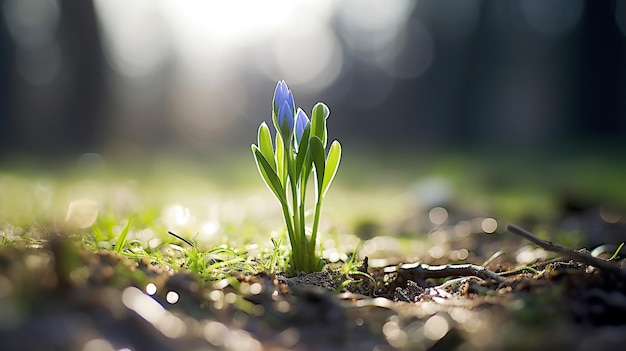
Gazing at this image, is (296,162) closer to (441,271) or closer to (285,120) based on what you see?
(285,120)

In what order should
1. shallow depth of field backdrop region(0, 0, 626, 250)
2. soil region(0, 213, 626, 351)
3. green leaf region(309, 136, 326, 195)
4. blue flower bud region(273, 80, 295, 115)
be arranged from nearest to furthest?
1. soil region(0, 213, 626, 351)
2. green leaf region(309, 136, 326, 195)
3. blue flower bud region(273, 80, 295, 115)
4. shallow depth of field backdrop region(0, 0, 626, 250)

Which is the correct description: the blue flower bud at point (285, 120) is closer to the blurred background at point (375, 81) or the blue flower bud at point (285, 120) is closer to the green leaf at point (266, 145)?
the green leaf at point (266, 145)

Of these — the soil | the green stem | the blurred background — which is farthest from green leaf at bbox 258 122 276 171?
the blurred background

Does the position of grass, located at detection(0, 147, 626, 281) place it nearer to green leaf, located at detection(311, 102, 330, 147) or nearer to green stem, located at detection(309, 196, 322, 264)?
green stem, located at detection(309, 196, 322, 264)

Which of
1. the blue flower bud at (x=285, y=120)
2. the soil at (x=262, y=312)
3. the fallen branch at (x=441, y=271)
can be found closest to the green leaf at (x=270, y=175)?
the blue flower bud at (x=285, y=120)

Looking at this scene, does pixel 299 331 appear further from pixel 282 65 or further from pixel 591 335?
pixel 282 65

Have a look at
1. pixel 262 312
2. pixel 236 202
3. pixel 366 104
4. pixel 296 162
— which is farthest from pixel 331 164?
pixel 366 104

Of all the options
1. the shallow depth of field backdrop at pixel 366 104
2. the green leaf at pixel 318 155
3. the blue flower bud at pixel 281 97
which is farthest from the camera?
the shallow depth of field backdrop at pixel 366 104
